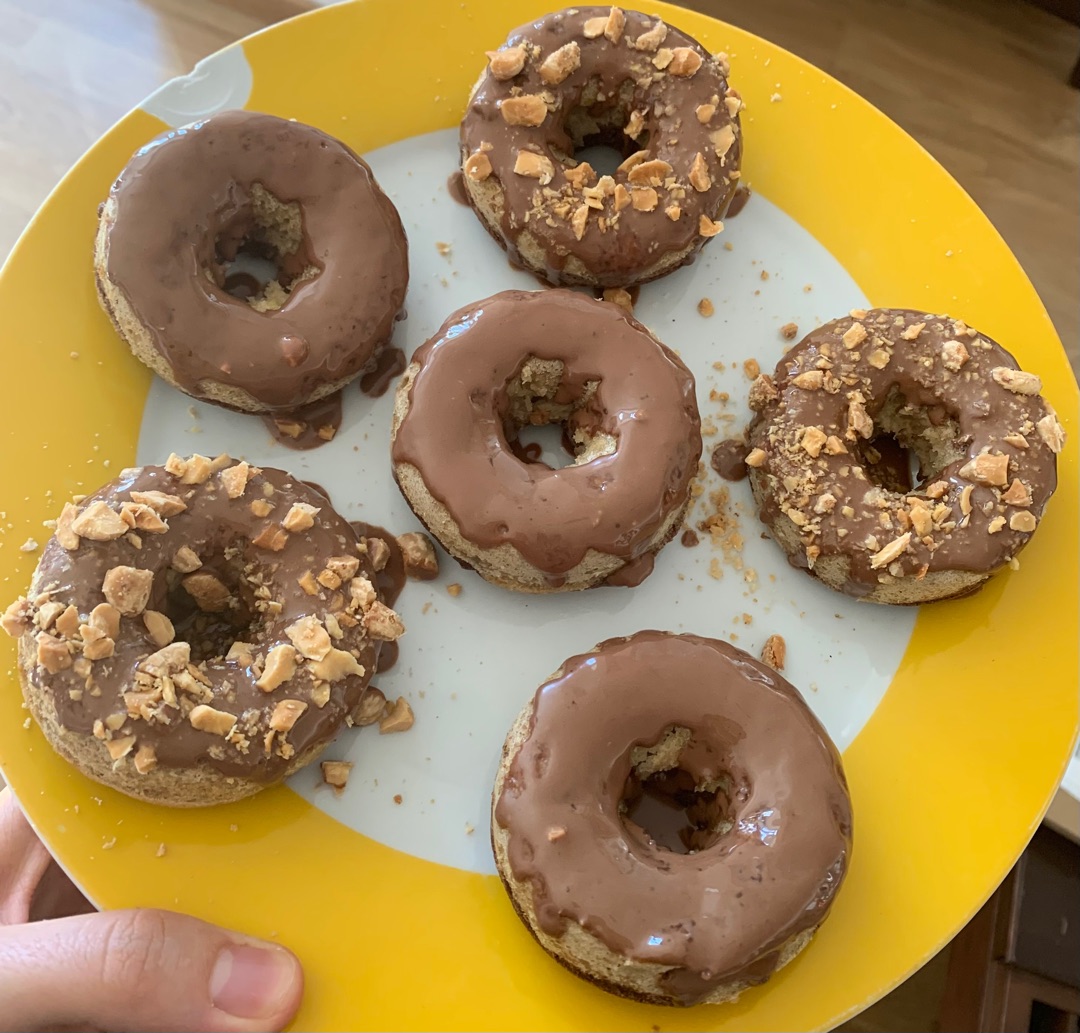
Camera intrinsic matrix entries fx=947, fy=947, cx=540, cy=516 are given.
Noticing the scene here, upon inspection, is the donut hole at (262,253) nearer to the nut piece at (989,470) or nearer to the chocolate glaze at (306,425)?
the chocolate glaze at (306,425)

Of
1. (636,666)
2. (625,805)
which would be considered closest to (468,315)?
(636,666)

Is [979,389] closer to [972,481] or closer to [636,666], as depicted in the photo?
[972,481]

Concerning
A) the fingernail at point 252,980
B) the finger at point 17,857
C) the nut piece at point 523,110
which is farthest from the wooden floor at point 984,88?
the finger at point 17,857

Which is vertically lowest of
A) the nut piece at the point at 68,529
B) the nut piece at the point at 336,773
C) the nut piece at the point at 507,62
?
the nut piece at the point at 336,773

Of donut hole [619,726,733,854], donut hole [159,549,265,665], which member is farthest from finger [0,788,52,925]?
donut hole [619,726,733,854]

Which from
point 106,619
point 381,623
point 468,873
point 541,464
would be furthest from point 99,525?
point 468,873

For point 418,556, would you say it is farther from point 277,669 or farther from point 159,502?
point 159,502
